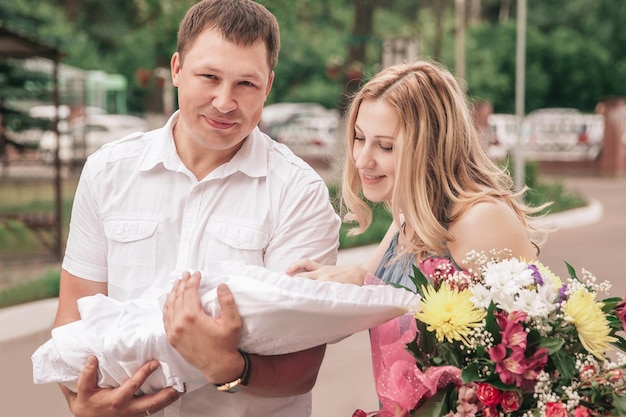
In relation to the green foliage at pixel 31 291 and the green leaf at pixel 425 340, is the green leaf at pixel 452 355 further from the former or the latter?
the green foliage at pixel 31 291

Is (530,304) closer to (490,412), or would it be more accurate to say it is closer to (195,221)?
(490,412)

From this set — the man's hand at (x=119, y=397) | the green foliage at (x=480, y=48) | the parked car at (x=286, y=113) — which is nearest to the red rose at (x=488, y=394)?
the man's hand at (x=119, y=397)

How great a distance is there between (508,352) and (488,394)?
3.9 inches

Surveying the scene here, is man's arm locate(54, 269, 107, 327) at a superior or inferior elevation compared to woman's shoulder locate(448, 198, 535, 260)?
inferior

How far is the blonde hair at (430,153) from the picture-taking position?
2.70 m

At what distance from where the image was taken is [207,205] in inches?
103

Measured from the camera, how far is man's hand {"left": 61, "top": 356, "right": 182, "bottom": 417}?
227 cm

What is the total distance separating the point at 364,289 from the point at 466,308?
0.22 m

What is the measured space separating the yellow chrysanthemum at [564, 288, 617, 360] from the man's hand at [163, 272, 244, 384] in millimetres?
730

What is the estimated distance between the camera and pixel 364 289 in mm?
2162

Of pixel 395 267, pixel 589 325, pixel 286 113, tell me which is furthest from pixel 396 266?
pixel 286 113

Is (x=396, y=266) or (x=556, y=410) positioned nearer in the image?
(x=556, y=410)

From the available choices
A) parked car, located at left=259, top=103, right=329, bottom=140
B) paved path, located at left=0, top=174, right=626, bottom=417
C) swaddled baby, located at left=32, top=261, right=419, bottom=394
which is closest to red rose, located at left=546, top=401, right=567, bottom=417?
swaddled baby, located at left=32, top=261, right=419, bottom=394

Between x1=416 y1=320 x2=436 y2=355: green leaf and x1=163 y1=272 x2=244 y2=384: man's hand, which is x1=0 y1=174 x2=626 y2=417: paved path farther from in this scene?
x1=163 y1=272 x2=244 y2=384: man's hand
